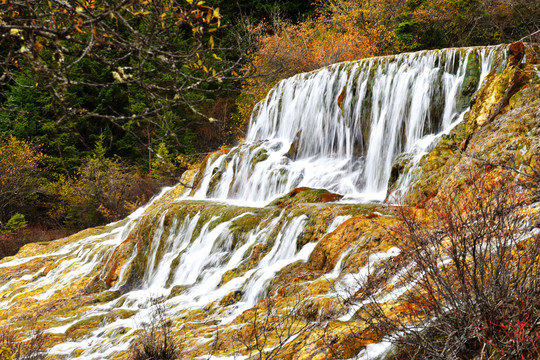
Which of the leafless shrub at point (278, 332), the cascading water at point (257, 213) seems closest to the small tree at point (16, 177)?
the cascading water at point (257, 213)

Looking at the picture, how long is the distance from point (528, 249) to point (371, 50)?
63.4 ft

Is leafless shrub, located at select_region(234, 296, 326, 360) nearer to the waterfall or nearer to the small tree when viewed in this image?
the waterfall

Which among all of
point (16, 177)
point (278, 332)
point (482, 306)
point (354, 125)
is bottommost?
point (278, 332)

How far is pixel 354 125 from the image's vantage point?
1279cm

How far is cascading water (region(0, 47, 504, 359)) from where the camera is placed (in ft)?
24.9

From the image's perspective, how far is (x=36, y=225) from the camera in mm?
24344

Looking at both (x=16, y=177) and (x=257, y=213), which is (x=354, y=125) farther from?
(x=16, y=177)

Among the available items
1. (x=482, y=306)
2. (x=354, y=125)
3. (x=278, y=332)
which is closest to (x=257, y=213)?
(x=354, y=125)

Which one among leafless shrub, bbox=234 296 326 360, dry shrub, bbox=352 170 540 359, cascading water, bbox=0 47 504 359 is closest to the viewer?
dry shrub, bbox=352 170 540 359

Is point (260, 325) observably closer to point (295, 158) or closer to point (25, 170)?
point (295, 158)

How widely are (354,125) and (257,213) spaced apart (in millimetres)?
4983

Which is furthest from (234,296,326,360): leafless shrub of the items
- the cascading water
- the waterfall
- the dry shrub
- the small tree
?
the small tree

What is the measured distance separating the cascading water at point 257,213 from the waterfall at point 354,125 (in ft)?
0.12

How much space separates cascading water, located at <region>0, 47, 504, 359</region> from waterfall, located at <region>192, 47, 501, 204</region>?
4 centimetres
